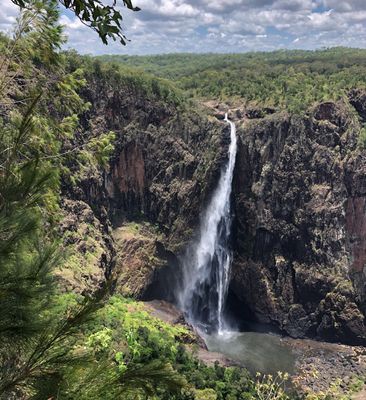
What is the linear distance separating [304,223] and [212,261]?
7502mm

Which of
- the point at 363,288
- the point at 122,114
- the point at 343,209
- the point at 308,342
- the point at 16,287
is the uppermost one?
the point at 122,114

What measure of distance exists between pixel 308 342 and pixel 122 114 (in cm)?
2087

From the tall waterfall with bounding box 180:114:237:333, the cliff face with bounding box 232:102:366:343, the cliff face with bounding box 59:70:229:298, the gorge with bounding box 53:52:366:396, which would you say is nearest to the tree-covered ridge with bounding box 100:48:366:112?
the gorge with bounding box 53:52:366:396

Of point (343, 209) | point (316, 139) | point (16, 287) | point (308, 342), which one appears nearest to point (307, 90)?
point (316, 139)

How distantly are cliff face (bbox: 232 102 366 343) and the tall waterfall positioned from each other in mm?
976

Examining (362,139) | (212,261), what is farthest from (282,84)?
(212,261)

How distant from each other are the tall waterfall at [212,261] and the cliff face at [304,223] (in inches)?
38.4

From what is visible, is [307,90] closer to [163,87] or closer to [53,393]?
[163,87]

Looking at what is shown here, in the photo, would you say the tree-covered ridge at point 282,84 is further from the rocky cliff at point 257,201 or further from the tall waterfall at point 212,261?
the tall waterfall at point 212,261

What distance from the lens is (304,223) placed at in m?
30.7

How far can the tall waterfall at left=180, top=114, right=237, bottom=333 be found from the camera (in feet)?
102

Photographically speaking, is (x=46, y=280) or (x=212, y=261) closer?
(x=46, y=280)

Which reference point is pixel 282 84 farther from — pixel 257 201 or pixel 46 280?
pixel 46 280

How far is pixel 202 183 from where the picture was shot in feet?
102
